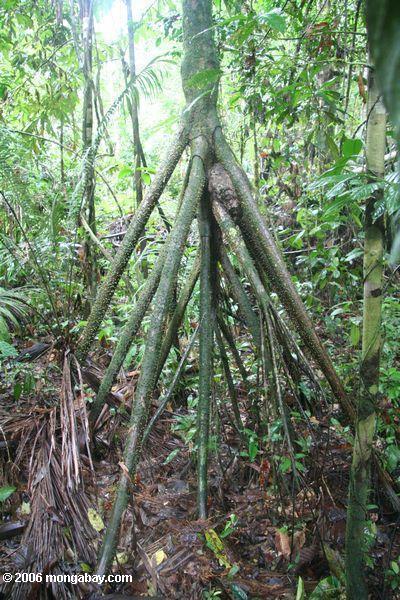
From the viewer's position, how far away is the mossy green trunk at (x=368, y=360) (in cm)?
175

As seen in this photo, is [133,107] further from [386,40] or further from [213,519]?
[386,40]

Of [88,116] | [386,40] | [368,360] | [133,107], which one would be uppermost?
[133,107]

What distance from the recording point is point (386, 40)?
1.01 feet

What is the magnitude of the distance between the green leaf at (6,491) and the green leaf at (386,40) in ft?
9.73

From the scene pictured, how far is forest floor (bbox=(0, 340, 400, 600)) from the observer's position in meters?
2.36

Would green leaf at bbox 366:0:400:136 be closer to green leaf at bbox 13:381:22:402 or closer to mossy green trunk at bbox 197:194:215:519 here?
mossy green trunk at bbox 197:194:215:519

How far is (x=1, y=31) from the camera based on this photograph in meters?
4.93

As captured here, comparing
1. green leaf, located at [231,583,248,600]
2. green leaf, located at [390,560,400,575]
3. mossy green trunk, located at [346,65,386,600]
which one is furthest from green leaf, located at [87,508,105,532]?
green leaf, located at [390,560,400,575]

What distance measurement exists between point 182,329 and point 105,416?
1213 millimetres

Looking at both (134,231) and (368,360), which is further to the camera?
(134,231)

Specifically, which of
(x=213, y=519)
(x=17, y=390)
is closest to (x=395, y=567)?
(x=213, y=519)

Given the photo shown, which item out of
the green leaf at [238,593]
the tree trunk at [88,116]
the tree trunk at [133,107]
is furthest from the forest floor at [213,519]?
the tree trunk at [133,107]

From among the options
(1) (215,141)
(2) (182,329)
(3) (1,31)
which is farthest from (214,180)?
(3) (1,31)

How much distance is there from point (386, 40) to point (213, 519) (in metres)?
2.83
